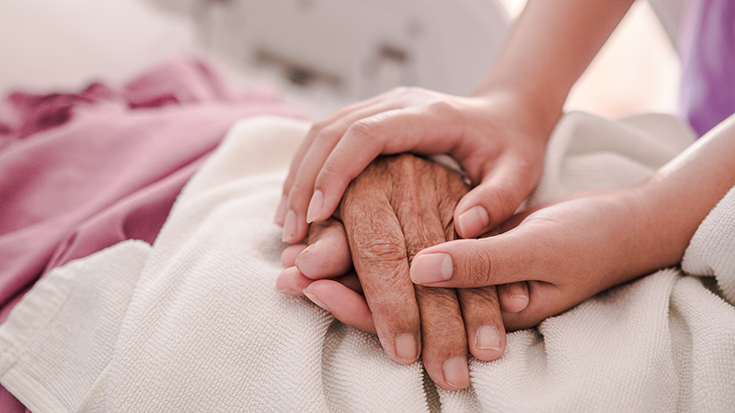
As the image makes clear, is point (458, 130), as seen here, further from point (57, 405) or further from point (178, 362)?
point (57, 405)

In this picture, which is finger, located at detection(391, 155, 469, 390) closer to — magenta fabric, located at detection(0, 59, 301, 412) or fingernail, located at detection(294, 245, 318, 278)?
fingernail, located at detection(294, 245, 318, 278)

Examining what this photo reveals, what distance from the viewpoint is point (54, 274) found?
1.69ft

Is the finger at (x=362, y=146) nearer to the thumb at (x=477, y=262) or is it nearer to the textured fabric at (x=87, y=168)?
the thumb at (x=477, y=262)

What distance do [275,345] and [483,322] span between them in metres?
0.20

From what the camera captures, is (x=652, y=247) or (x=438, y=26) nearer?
(x=652, y=247)

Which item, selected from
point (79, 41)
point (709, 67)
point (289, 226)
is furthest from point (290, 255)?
point (79, 41)

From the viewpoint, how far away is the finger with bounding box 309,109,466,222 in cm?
49

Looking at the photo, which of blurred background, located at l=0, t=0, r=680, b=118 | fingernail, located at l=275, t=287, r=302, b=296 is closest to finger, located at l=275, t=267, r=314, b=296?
fingernail, located at l=275, t=287, r=302, b=296

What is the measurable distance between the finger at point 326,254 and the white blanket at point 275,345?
1.6 inches

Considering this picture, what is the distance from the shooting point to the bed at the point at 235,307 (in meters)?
0.38

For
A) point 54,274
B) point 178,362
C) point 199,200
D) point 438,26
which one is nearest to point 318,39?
point 438,26

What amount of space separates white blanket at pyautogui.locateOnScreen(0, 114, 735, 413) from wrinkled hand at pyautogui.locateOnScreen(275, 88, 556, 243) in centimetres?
7

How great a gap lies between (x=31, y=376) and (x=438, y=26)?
5.56 ft

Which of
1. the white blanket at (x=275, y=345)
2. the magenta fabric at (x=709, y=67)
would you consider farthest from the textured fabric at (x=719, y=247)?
the magenta fabric at (x=709, y=67)
